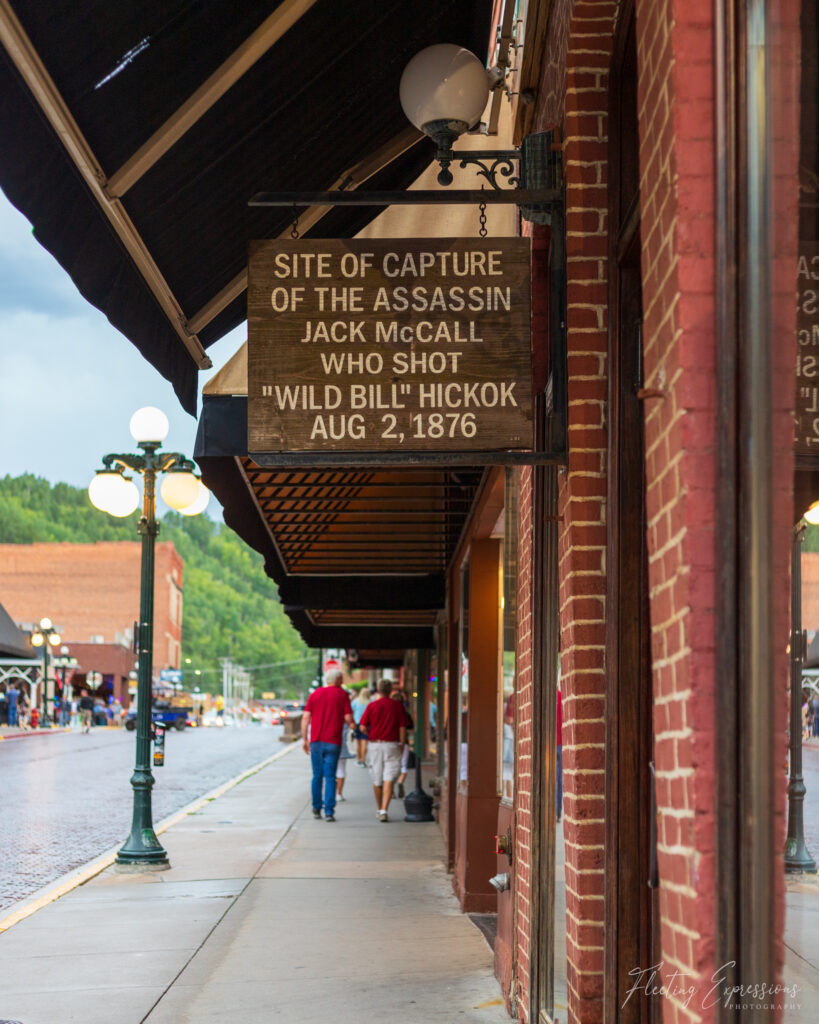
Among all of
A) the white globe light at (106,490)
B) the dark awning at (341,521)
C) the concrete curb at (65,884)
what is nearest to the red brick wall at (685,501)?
the dark awning at (341,521)

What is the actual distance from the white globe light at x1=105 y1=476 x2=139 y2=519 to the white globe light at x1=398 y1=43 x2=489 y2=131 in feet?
23.4

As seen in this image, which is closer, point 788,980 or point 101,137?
point 788,980

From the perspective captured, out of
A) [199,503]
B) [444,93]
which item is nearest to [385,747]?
[199,503]

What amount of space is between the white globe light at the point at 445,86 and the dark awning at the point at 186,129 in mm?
930

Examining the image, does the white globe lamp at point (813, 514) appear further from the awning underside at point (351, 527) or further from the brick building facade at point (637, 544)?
the awning underside at point (351, 527)

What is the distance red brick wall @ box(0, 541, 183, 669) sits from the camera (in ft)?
405

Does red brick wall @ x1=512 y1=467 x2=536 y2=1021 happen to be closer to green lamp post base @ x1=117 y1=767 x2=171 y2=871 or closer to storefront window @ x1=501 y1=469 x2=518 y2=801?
storefront window @ x1=501 y1=469 x2=518 y2=801

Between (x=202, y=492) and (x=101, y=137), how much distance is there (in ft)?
23.5

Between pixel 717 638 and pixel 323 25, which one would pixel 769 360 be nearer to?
pixel 717 638

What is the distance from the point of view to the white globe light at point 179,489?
1216 cm

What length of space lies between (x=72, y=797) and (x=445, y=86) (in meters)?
18.6

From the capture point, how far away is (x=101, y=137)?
5.61 metres

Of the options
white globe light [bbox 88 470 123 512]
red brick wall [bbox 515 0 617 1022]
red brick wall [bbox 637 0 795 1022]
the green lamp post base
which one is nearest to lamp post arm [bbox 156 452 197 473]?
white globe light [bbox 88 470 123 512]

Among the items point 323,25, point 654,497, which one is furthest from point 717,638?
point 323,25
